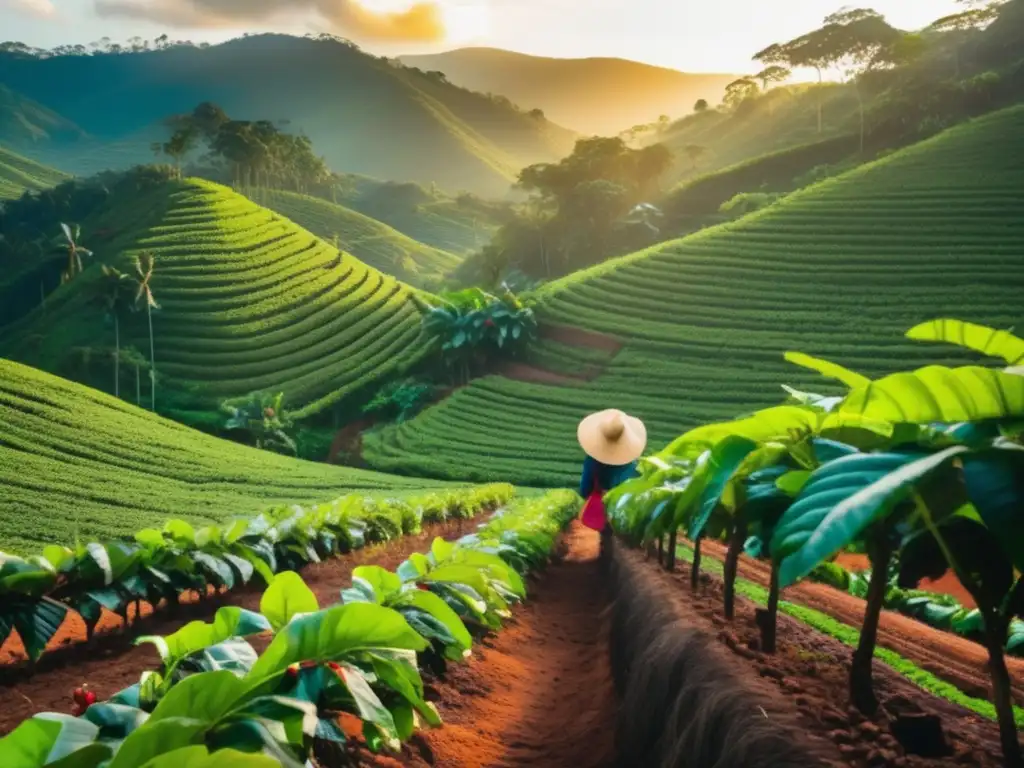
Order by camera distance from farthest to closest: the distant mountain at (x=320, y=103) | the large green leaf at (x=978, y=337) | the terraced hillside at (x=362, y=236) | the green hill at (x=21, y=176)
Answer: the distant mountain at (x=320, y=103), the green hill at (x=21, y=176), the terraced hillside at (x=362, y=236), the large green leaf at (x=978, y=337)

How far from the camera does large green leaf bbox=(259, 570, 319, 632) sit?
2.18m

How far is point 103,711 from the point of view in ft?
5.13

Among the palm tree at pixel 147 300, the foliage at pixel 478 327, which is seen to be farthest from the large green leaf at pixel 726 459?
the palm tree at pixel 147 300

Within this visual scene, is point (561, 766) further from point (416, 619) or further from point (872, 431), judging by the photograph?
point (872, 431)

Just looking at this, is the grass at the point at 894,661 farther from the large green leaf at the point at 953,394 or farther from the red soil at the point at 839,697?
the large green leaf at the point at 953,394

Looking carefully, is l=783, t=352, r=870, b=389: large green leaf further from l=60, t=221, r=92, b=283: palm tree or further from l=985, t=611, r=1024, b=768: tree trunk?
l=60, t=221, r=92, b=283: palm tree

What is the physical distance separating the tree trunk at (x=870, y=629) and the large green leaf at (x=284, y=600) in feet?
4.84

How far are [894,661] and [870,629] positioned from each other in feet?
5.26

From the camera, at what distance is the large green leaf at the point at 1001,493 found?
1.13 meters

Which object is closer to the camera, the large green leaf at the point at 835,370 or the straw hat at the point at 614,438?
the large green leaf at the point at 835,370

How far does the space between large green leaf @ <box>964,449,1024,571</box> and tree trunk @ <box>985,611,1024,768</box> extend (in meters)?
0.63

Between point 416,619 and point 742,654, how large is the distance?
3.81 feet

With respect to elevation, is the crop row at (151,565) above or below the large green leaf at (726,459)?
below

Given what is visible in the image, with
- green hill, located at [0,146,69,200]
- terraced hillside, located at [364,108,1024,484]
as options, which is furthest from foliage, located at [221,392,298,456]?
green hill, located at [0,146,69,200]
